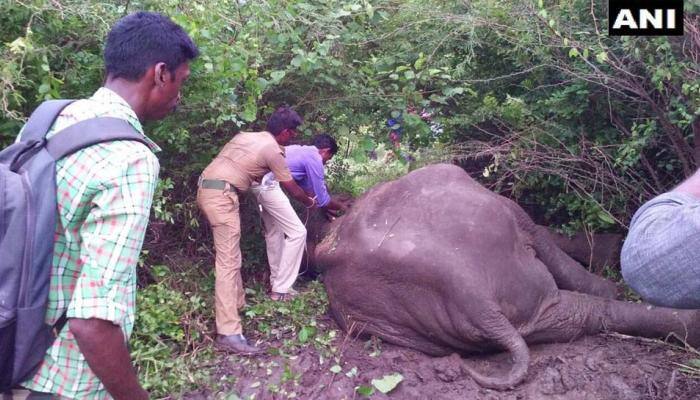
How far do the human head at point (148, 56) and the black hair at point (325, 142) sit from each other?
3609mm

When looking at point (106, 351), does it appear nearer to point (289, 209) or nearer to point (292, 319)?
point (292, 319)

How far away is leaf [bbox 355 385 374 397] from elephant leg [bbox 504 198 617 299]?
5.90 feet

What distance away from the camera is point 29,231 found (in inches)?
62.4

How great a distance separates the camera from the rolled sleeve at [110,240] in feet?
5.33

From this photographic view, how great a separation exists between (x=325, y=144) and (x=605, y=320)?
105 inches

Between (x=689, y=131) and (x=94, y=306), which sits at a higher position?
(x=94, y=306)

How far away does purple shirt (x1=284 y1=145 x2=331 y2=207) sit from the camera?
17.9 feet

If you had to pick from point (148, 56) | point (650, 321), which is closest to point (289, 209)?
point (650, 321)

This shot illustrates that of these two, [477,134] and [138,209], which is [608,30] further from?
[138,209]

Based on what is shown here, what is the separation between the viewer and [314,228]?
5.93 m

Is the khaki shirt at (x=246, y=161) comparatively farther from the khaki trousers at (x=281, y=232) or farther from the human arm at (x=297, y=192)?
the khaki trousers at (x=281, y=232)

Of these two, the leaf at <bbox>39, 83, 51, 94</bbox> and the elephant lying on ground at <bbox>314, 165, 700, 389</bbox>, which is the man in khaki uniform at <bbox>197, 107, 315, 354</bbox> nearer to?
the elephant lying on ground at <bbox>314, 165, 700, 389</bbox>

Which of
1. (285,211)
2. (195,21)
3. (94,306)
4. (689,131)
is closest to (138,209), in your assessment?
(94,306)

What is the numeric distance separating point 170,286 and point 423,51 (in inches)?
113
